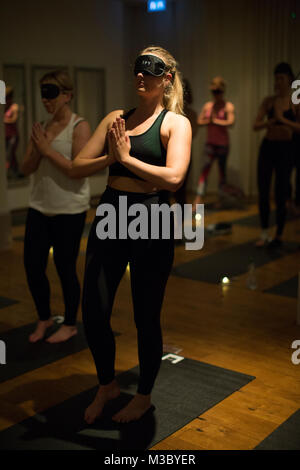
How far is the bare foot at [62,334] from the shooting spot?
3.29 metres

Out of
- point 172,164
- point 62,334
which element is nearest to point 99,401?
point 62,334

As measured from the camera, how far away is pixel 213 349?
10.6 ft

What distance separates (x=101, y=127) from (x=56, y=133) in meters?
0.87

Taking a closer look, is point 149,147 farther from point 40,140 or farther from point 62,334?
point 62,334

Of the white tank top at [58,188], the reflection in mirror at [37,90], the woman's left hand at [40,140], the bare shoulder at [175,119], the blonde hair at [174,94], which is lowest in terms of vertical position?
the white tank top at [58,188]

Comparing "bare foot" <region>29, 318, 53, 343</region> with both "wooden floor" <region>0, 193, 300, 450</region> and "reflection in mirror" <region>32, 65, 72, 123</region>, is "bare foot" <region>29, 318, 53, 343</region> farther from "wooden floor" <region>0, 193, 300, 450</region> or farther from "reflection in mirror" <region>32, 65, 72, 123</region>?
"reflection in mirror" <region>32, 65, 72, 123</region>

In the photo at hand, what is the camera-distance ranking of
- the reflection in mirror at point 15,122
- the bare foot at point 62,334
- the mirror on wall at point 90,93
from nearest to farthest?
1. the bare foot at point 62,334
2. the reflection in mirror at point 15,122
3. the mirror on wall at point 90,93

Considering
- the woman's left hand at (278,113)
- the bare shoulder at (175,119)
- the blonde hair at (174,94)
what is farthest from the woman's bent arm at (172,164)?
the woman's left hand at (278,113)

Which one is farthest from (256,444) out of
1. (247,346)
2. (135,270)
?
(247,346)

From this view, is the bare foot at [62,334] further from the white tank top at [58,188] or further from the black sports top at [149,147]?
the black sports top at [149,147]

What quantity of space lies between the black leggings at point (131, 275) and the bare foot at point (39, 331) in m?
1.07

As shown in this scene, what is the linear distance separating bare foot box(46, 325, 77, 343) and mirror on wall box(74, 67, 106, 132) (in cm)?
521

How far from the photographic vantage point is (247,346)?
3.28 metres

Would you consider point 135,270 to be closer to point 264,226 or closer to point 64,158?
point 64,158
